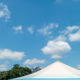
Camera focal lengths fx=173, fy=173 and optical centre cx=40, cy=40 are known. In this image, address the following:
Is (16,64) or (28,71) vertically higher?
(16,64)

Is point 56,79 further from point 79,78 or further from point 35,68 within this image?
point 35,68

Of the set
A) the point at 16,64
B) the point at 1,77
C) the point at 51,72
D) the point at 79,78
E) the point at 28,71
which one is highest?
the point at 16,64

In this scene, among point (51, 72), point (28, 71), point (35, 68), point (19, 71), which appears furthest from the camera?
point (35, 68)

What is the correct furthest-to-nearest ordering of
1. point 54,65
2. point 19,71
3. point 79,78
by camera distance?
point 19,71 → point 54,65 → point 79,78

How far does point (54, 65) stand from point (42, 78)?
6.85 feet

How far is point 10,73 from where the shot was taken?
34344 millimetres

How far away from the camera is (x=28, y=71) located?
4350cm

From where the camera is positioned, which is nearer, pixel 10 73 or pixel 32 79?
pixel 32 79

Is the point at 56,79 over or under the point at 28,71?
under

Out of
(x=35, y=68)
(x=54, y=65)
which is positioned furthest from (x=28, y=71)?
(x=54, y=65)

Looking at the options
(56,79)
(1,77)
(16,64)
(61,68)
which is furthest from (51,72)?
(16,64)

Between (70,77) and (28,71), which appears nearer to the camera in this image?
(70,77)

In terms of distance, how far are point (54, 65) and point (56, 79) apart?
2247 millimetres

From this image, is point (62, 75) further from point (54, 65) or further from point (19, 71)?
point (19, 71)
